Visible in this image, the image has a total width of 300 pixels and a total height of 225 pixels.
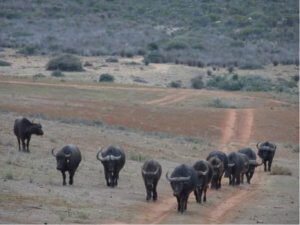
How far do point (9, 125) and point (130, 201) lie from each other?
1541 cm

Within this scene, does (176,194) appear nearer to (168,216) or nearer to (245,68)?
(168,216)

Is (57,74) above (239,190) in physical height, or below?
below

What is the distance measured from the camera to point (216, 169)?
2878 cm

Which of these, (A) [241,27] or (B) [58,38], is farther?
(A) [241,27]

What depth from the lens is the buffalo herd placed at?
78.7 feet

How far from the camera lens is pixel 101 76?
7425 centimetres

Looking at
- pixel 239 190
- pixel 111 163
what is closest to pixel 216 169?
pixel 239 190

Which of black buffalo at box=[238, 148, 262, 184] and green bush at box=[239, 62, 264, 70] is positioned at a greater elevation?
green bush at box=[239, 62, 264, 70]

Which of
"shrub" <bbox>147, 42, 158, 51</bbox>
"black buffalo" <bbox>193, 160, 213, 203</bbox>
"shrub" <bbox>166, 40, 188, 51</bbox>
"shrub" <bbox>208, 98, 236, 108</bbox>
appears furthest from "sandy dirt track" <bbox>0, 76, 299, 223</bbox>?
"shrub" <bbox>166, 40, 188, 51</bbox>

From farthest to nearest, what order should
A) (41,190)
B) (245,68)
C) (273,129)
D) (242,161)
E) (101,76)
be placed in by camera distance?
(245,68)
(101,76)
(273,129)
(242,161)
(41,190)

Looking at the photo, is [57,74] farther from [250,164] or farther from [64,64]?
[250,164]

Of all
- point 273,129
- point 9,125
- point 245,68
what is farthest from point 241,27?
point 9,125

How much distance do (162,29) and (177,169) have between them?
9656 centimetres

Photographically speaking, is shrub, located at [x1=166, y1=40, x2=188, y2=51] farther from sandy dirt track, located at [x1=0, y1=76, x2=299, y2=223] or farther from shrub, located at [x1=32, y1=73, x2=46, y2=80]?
sandy dirt track, located at [x1=0, y1=76, x2=299, y2=223]
